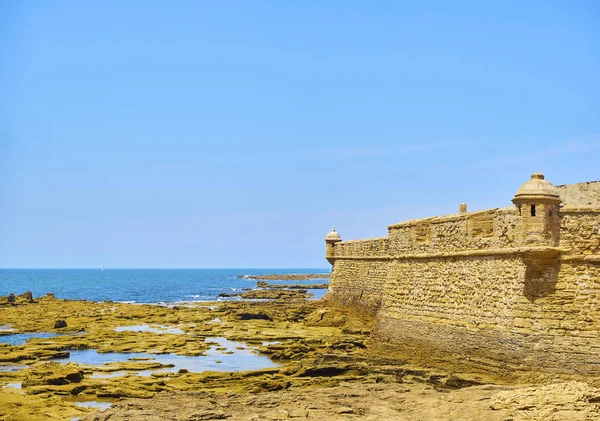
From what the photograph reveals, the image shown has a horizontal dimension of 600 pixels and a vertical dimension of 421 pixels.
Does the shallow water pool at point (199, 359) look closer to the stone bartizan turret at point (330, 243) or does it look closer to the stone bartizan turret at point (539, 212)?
the stone bartizan turret at point (539, 212)

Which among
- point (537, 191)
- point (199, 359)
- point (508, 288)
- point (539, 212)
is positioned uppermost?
point (537, 191)

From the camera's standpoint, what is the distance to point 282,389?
15.5 meters

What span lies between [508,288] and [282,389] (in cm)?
552

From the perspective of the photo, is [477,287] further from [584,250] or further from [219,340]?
[219,340]

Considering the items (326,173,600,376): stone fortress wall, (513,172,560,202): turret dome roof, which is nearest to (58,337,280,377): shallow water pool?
(326,173,600,376): stone fortress wall

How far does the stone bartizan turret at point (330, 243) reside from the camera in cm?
3800

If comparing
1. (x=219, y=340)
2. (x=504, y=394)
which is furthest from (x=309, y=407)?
(x=219, y=340)

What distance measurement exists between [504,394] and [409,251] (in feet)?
29.1

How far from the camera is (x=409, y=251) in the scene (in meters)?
21.6

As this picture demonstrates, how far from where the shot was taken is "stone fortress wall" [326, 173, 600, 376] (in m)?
14.0

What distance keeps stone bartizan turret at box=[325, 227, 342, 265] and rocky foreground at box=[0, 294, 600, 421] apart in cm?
1120

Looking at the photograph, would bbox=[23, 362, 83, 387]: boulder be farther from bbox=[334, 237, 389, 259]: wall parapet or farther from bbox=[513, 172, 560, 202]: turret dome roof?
bbox=[334, 237, 389, 259]: wall parapet

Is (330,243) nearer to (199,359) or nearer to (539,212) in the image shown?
(199,359)

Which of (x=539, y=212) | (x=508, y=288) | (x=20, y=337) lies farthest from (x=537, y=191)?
(x=20, y=337)
